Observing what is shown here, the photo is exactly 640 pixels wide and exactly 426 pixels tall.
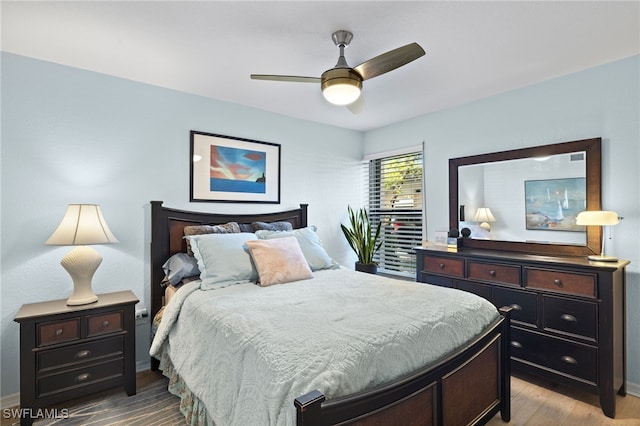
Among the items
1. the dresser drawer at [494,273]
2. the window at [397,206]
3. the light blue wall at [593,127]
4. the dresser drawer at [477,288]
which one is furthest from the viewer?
the window at [397,206]

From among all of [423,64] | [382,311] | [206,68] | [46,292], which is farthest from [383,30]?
[46,292]

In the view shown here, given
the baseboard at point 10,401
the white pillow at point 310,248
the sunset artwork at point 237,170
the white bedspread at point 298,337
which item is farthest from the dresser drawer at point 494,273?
the baseboard at point 10,401

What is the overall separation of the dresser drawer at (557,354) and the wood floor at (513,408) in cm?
22

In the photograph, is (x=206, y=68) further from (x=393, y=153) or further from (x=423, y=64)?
(x=393, y=153)

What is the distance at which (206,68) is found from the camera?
2607 millimetres

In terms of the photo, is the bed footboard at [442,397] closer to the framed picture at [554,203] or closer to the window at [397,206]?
the framed picture at [554,203]

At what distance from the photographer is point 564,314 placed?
2410mm

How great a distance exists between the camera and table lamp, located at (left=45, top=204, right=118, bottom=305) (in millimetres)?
2254

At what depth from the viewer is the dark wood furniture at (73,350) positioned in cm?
207

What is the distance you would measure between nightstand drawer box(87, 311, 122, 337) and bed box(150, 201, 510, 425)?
38 centimetres

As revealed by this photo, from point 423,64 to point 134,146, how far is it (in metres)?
2.57

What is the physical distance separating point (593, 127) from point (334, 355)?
290 centimetres

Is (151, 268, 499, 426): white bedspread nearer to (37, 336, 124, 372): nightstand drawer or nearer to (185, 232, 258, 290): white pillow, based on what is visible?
(185, 232, 258, 290): white pillow
